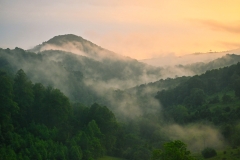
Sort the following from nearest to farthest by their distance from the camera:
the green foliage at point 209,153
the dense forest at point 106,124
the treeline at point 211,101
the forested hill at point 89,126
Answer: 1. the dense forest at point 106,124
2. the forested hill at point 89,126
3. the green foliage at point 209,153
4. the treeline at point 211,101

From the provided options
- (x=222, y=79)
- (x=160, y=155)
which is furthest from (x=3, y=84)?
(x=222, y=79)

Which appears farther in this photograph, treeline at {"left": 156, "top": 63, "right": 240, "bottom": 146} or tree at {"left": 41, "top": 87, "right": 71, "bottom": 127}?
treeline at {"left": 156, "top": 63, "right": 240, "bottom": 146}

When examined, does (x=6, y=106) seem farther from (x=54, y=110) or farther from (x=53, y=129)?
(x=54, y=110)

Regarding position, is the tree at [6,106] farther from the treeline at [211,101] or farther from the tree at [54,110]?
the treeline at [211,101]

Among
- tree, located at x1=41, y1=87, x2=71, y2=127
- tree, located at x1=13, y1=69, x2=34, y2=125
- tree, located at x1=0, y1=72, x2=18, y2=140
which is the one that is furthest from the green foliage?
tree, located at x1=0, y1=72, x2=18, y2=140

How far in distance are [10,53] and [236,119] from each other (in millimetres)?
86192

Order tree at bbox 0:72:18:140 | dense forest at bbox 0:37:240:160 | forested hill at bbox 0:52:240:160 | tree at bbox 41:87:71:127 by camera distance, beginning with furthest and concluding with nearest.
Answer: tree at bbox 41:87:71:127, tree at bbox 0:72:18:140, forested hill at bbox 0:52:240:160, dense forest at bbox 0:37:240:160

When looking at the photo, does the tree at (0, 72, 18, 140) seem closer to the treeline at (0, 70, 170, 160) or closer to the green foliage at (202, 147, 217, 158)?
the treeline at (0, 70, 170, 160)

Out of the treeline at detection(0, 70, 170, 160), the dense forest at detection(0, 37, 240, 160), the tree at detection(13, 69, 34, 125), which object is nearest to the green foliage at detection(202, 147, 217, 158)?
the dense forest at detection(0, 37, 240, 160)

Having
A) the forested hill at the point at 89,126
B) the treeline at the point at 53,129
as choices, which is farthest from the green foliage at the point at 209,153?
the treeline at the point at 53,129

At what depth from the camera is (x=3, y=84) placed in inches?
2436

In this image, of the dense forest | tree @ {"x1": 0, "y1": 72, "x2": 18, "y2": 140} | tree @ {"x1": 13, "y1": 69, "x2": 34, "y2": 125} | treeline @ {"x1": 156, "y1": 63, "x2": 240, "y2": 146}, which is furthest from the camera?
treeline @ {"x1": 156, "y1": 63, "x2": 240, "y2": 146}

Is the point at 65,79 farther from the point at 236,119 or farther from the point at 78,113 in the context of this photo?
the point at 236,119

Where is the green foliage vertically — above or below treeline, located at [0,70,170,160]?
below
